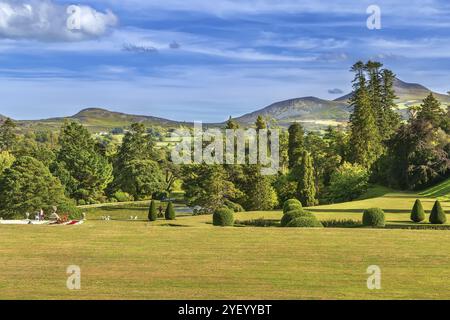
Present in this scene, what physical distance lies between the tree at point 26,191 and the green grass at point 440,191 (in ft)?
121

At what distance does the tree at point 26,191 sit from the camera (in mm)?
56875

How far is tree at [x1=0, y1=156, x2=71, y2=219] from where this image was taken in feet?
187

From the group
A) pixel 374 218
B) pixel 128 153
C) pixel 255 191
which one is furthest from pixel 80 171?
pixel 374 218

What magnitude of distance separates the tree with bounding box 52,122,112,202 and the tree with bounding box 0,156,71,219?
48.0 feet

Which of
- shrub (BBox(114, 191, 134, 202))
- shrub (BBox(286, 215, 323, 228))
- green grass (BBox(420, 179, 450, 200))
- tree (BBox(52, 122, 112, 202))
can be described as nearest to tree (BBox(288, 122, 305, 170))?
green grass (BBox(420, 179, 450, 200))

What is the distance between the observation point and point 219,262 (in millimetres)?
23156

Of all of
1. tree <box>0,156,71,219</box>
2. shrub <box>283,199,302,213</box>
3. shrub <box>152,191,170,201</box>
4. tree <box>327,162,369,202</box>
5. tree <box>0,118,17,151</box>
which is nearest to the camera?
shrub <box>283,199,302,213</box>

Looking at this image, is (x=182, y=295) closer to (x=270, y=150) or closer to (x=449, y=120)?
(x=270, y=150)

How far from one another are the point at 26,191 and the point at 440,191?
42.0m

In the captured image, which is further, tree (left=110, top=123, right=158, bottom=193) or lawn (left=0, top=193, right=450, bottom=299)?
tree (left=110, top=123, right=158, bottom=193)

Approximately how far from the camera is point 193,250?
26.3m

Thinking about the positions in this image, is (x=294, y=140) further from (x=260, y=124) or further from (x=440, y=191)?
(x=440, y=191)

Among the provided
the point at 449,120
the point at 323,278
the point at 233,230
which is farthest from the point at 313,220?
the point at 449,120

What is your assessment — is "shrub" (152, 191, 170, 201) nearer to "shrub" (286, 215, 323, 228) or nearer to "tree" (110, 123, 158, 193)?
"tree" (110, 123, 158, 193)
